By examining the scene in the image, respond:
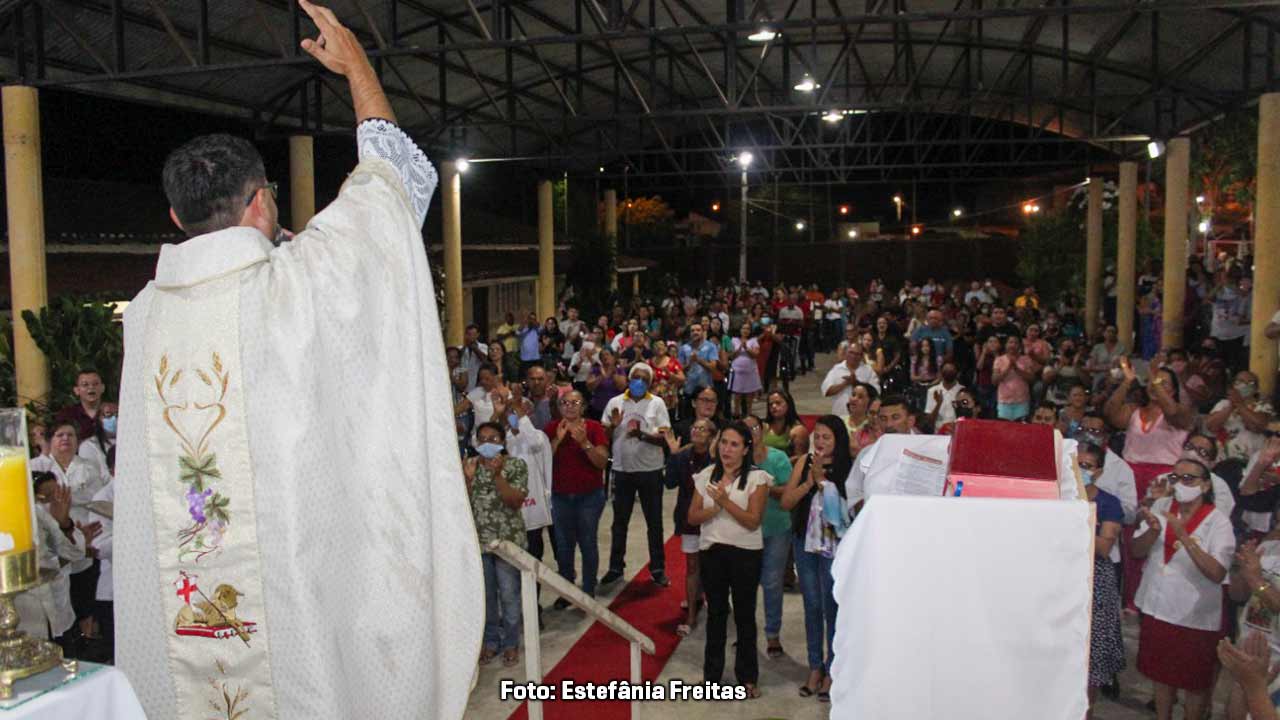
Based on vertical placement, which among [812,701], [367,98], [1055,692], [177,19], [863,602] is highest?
[177,19]

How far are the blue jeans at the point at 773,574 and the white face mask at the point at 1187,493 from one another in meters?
2.12

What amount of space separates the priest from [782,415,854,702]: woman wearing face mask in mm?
4629

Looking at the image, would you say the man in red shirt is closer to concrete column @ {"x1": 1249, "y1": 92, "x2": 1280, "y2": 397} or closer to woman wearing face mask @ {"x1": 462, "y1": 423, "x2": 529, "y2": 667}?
woman wearing face mask @ {"x1": 462, "y1": 423, "x2": 529, "y2": 667}

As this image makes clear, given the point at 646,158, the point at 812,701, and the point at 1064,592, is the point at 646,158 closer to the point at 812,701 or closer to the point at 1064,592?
the point at 812,701

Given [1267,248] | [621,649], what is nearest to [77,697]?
[621,649]

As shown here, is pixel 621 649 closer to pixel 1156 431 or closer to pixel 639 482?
pixel 639 482

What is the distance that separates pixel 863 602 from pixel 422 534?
48.8 inches

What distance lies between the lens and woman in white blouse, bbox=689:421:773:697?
6191mm

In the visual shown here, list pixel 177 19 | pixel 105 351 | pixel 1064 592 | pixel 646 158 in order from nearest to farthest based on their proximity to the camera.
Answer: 1. pixel 1064 592
2. pixel 105 351
3. pixel 177 19
4. pixel 646 158

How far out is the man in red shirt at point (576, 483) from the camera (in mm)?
7688

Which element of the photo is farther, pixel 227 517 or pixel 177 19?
pixel 177 19

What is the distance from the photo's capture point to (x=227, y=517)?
1.56m

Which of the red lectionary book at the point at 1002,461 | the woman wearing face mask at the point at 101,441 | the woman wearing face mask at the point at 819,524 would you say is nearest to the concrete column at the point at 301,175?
the woman wearing face mask at the point at 101,441

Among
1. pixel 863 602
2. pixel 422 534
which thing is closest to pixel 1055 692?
pixel 863 602
